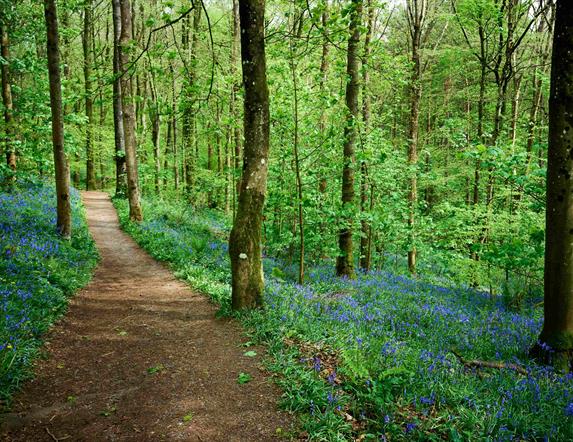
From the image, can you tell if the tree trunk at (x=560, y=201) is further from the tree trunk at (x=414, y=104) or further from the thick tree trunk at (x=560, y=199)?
the tree trunk at (x=414, y=104)

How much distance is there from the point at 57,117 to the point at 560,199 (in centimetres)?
1194

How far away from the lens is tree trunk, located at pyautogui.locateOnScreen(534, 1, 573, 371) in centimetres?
501

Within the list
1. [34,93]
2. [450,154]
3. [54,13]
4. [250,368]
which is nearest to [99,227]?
[34,93]

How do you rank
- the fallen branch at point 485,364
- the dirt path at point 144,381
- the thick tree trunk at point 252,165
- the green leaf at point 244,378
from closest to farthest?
the dirt path at point 144,381
the green leaf at point 244,378
the fallen branch at point 485,364
the thick tree trunk at point 252,165

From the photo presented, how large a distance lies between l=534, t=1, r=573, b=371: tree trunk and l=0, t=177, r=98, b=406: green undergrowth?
7.08 m

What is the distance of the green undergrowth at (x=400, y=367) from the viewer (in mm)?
3742

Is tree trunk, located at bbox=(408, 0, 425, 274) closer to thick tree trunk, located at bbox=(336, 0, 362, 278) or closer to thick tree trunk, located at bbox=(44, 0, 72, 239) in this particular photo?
thick tree trunk, located at bbox=(336, 0, 362, 278)

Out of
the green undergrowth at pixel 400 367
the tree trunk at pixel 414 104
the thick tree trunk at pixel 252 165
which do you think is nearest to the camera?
the green undergrowth at pixel 400 367

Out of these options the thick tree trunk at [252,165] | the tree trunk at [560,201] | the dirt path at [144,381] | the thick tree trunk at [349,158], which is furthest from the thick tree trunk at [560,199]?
the thick tree trunk at [349,158]

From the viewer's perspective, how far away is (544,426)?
3742 mm

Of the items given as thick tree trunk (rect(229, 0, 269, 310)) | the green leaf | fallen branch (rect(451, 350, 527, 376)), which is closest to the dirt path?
the green leaf

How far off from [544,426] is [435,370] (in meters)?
1.23

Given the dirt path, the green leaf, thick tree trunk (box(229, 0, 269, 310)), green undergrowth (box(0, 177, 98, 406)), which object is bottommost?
the dirt path

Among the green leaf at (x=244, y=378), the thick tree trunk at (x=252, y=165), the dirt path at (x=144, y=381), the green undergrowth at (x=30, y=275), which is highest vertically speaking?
the thick tree trunk at (x=252, y=165)
